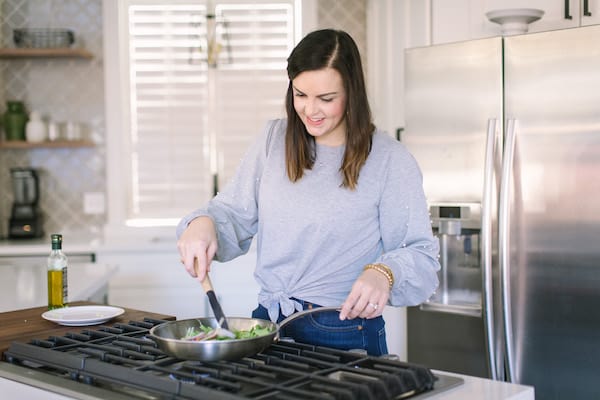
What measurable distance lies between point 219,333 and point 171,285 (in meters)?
2.80

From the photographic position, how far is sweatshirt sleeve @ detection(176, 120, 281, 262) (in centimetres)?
200

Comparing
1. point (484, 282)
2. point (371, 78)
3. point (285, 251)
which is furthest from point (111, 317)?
point (371, 78)

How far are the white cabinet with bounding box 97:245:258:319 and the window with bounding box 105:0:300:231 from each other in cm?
45

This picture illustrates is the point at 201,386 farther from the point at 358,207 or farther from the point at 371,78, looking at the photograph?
the point at 371,78

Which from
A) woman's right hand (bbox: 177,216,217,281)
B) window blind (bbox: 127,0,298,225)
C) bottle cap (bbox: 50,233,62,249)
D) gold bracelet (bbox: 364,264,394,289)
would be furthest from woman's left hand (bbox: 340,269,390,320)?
window blind (bbox: 127,0,298,225)

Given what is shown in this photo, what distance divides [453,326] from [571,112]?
997mm

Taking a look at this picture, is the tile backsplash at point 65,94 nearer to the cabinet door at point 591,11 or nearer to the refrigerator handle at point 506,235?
the cabinet door at point 591,11

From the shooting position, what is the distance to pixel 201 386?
4.28 ft

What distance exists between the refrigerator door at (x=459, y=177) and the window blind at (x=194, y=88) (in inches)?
54.6

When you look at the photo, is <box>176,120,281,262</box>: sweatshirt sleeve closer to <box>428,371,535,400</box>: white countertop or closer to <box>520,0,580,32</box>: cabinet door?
<box>428,371,535,400</box>: white countertop

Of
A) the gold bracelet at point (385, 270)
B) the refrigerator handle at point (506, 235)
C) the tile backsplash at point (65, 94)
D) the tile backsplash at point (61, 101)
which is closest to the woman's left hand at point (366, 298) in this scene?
the gold bracelet at point (385, 270)

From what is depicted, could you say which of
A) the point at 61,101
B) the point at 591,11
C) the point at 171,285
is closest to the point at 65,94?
the point at 61,101

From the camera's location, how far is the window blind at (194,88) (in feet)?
15.1

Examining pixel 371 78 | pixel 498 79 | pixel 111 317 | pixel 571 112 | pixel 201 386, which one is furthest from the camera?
pixel 371 78
